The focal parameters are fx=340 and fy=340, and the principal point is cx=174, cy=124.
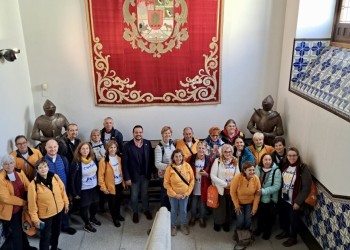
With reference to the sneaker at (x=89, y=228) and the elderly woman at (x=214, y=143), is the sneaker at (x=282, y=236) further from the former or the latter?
the sneaker at (x=89, y=228)

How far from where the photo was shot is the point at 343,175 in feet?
10.4

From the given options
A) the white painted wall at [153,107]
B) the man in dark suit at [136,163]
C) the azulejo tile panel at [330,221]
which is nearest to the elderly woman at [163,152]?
the man in dark suit at [136,163]

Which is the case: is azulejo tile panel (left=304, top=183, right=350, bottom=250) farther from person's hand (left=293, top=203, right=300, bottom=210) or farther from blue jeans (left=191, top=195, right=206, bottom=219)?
blue jeans (left=191, top=195, right=206, bottom=219)

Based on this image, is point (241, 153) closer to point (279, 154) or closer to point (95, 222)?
point (279, 154)

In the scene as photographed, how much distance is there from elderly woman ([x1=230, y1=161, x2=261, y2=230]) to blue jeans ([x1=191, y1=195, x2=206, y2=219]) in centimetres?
47

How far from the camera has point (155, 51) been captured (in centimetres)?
474

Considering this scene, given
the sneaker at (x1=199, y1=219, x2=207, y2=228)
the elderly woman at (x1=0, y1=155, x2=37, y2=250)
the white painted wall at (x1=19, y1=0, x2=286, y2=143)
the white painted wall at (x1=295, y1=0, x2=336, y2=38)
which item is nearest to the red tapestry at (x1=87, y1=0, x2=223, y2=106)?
the white painted wall at (x1=19, y1=0, x2=286, y2=143)

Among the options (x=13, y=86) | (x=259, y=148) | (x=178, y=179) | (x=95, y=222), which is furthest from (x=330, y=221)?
(x=13, y=86)

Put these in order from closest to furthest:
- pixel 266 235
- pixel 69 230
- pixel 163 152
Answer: pixel 266 235, pixel 69 230, pixel 163 152

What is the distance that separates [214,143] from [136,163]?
1.00 metres

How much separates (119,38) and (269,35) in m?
2.09

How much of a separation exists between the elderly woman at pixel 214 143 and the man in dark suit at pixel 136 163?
75cm

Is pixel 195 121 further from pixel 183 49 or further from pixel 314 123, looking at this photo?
pixel 314 123

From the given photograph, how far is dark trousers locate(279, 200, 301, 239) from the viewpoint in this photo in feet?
12.4
